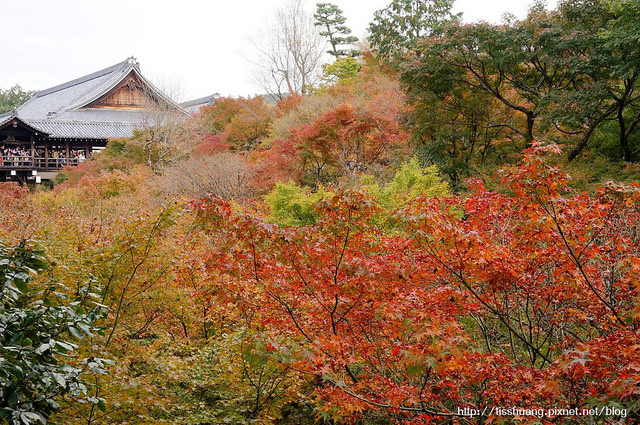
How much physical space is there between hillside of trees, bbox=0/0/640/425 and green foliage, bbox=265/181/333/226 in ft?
0.20

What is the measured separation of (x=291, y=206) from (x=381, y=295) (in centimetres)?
894

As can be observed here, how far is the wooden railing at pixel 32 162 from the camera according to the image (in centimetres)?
3078

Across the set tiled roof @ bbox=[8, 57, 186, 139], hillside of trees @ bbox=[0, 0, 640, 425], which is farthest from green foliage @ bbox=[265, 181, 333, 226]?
tiled roof @ bbox=[8, 57, 186, 139]

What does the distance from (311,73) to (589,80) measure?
20887mm

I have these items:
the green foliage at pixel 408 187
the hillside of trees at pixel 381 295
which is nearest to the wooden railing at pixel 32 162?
the hillside of trees at pixel 381 295

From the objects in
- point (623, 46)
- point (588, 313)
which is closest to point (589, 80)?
point (623, 46)

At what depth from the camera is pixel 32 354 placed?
8.84 feet

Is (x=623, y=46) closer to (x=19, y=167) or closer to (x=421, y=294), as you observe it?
(x=421, y=294)

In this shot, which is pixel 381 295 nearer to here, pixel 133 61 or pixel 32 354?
pixel 32 354

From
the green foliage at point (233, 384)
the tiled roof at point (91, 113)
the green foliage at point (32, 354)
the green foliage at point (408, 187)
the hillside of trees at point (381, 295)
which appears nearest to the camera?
the green foliage at point (32, 354)

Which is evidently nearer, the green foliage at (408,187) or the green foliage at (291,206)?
the green foliage at (408,187)

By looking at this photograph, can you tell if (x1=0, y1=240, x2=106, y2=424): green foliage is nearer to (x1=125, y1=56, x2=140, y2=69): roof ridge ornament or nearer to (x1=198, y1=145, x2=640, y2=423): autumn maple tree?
(x1=198, y1=145, x2=640, y2=423): autumn maple tree

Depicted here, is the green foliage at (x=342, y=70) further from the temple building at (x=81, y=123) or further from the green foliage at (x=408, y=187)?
the green foliage at (x=408, y=187)

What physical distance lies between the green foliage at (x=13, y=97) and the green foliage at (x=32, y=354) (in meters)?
66.3
